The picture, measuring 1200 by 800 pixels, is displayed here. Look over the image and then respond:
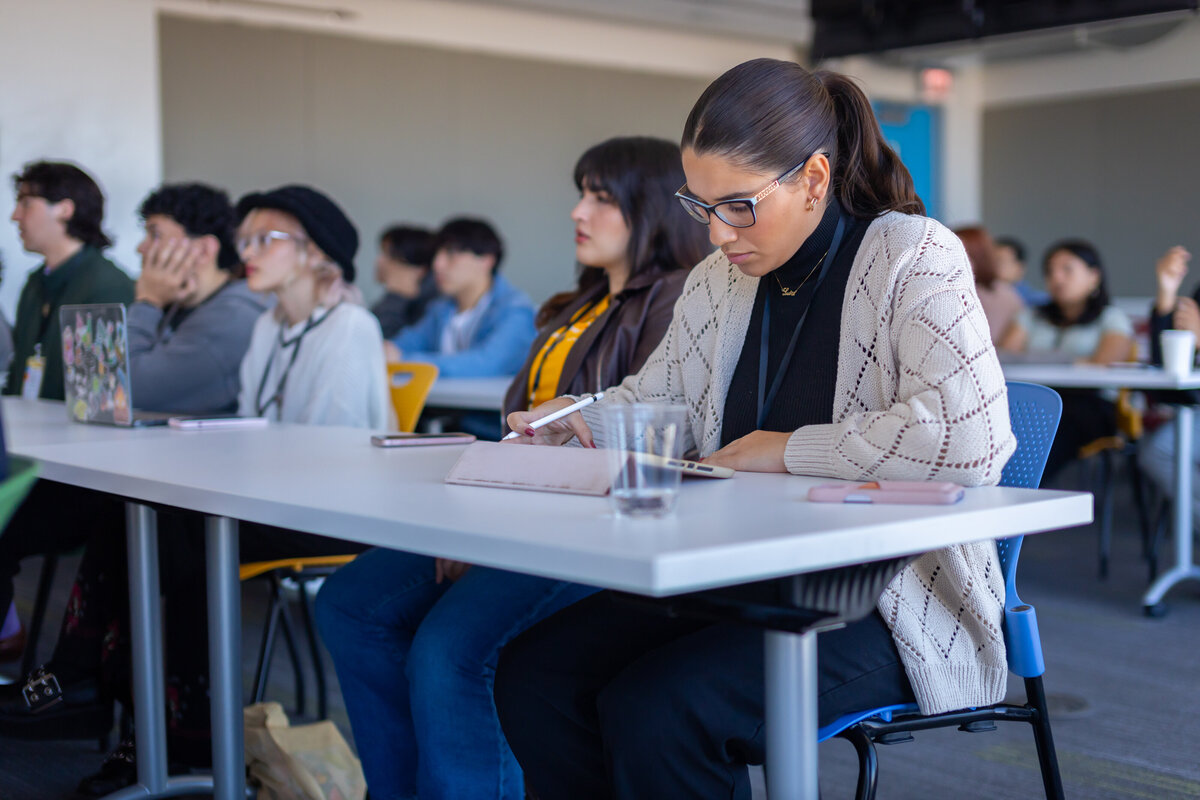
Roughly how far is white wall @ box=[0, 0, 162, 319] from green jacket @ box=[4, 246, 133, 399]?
210 centimetres

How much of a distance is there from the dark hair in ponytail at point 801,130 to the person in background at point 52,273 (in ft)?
7.12

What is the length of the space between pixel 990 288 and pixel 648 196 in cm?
350

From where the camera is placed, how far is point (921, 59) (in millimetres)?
8953

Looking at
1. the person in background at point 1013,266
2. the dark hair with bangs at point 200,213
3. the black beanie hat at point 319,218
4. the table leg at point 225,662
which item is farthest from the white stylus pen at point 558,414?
the person in background at point 1013,266

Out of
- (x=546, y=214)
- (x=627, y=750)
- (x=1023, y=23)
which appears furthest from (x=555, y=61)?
(x=627, y=750)

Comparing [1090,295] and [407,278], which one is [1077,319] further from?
[407,278]

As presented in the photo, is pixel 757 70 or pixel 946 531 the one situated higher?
pixel 757 70

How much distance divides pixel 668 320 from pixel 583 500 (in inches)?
37.0

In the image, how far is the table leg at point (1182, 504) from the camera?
11.5 feet

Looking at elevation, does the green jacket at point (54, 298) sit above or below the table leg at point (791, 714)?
above

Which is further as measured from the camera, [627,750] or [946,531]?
[627,750]

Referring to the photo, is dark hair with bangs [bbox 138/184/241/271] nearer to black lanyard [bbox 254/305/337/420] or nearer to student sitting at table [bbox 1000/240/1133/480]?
black lanyard [bbox 254/305/337/420]

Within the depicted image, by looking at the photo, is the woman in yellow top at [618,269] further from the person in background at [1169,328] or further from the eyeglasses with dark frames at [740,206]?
the person in background at [1169,328]

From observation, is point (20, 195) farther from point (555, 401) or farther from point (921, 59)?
point (921, 59)
